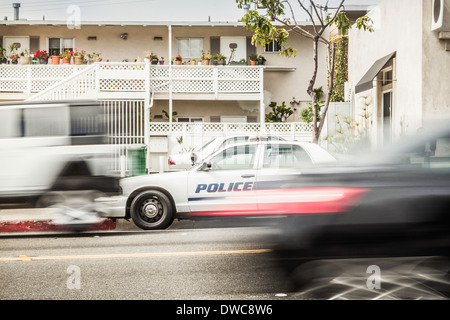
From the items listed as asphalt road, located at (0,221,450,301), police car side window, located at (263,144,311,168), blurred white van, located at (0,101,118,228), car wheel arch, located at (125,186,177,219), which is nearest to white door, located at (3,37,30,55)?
blurred white van, located at (0,101,118,228)

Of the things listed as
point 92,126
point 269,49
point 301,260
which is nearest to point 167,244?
point 92,126

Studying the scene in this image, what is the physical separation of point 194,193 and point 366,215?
5.69 meters

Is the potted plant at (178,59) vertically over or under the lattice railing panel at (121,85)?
over

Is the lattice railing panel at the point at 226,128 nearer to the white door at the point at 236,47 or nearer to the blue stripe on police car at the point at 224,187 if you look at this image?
the white door at the point at 236,47

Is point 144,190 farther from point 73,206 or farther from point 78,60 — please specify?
Answer: point 78,60

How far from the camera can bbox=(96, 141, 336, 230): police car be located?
10.0 meters

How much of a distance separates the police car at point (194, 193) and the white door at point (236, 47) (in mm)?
18756

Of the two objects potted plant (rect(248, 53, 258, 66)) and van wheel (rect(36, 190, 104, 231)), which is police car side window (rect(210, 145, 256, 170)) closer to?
van wheel (rect(36, 190, 104, 231))

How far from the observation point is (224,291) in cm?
577

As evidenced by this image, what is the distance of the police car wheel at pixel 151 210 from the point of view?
1002 centimetres

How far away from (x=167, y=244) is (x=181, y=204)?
1.51m

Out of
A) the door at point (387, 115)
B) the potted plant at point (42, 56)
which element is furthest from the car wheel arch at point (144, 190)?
the potted plant at point (42, 56)
